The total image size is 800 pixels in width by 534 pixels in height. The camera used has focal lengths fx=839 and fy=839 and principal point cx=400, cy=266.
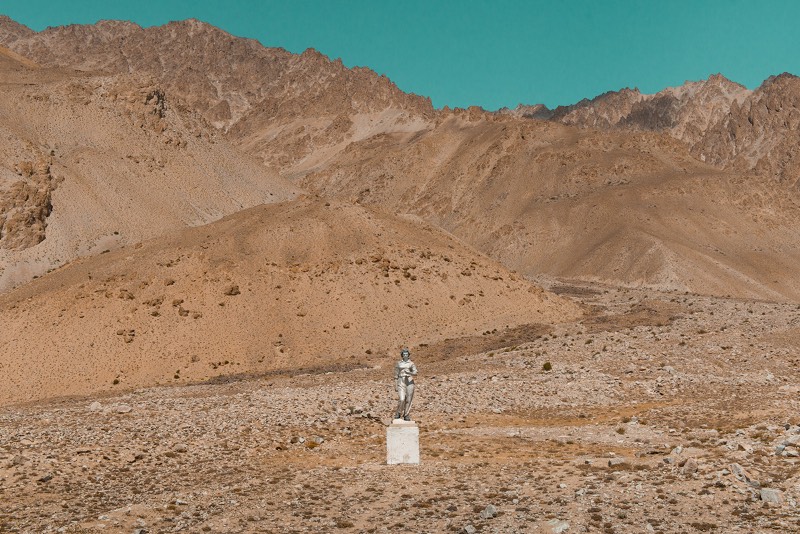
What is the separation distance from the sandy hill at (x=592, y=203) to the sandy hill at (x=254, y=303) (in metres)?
40.3

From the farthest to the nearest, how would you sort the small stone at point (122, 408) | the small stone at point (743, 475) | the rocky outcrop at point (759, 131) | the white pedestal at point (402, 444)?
the rocky outcrop at point (759, 131) → the small stone at point (122, 408) → the white pedestal at point (402, 444) → the small stone at point (743, 475)

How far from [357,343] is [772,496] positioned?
33307 millimetres

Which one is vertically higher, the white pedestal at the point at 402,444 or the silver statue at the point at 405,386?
the silver statue at the point at 405,386

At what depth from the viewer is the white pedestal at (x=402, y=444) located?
782 inches

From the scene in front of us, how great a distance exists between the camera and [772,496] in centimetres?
1501

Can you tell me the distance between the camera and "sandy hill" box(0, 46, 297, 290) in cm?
6831

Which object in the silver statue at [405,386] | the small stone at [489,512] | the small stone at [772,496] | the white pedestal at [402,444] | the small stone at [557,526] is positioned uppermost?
the silver statue at [405,386]

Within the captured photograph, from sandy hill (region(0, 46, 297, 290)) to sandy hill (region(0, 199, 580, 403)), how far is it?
42.9 ft

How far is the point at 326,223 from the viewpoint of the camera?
5697cm

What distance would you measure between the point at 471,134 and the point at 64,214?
94549mm

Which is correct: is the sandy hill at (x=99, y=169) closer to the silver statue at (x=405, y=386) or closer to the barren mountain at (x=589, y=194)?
the barren mountain at (x=589, y=194)

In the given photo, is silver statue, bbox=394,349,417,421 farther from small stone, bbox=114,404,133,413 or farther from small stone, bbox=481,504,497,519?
small stone, bbox=114,404,133,413

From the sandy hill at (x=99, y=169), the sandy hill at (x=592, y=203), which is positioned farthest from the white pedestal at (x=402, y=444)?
the sandy hill at (x=592, y=203)

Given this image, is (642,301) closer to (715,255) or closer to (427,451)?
(715,255)
